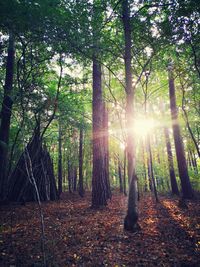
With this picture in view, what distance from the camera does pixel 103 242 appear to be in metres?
4.34

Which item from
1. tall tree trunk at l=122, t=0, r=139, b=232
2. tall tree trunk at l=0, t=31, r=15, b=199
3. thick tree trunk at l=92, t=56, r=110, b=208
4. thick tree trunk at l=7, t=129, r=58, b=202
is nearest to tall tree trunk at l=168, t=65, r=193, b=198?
thick tree trunk at l=92, t=56, r=110, b=208

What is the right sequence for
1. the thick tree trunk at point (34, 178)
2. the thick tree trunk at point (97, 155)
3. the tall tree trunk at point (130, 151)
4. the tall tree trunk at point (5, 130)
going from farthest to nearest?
1. the thick tree trunk at point (34, 178)
2. the tall tree trunk at point (5, 130)
3. the thick tree trunk at point (97, 155)
4. the tall tree trunk at point (130, 151)

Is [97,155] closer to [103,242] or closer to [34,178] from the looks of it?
[34,178]

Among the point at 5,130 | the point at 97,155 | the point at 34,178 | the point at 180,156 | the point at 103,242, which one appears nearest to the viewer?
the point at 103,242

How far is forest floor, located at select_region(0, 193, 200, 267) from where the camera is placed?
3500 millimetres

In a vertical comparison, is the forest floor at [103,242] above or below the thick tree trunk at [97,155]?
below

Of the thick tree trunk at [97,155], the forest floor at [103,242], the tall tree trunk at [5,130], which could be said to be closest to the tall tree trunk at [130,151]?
the forest floor at [103,242]

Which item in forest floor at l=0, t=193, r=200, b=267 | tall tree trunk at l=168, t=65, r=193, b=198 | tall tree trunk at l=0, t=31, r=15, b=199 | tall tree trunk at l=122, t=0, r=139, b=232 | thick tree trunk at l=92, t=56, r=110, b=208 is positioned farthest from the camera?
tall tree trunk at l=168, t=65, r=193, b=198

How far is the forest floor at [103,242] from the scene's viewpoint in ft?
11.5

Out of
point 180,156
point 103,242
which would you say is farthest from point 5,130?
point 180,156

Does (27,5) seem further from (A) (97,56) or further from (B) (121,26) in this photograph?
(B) (121,26)

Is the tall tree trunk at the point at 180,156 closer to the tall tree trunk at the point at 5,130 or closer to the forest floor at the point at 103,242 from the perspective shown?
the forest floor at the point at 103,242

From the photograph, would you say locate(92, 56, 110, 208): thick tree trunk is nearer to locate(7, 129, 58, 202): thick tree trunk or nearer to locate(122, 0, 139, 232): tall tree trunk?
locate(122, 0, 139, 232): tall tree trunk

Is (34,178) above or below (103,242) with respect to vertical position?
above
